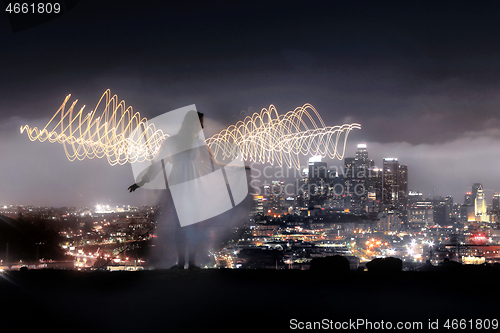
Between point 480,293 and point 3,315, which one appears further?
point 480,293

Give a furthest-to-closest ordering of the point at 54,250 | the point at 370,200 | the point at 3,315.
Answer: the point at 370,200 < the point at 54,250 < the point at 3,315

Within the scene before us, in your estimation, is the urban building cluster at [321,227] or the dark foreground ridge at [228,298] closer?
the dark foreground ridge at [228,298]

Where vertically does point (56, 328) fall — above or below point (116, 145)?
below

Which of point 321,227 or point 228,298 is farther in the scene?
point 321,227

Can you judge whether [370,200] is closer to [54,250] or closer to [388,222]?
[388,222]

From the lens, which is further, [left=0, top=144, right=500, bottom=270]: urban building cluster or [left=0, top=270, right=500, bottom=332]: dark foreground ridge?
[left=0, top=144, right=500, bottom=270]: urban building cluster

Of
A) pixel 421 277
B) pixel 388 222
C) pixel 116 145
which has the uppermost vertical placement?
pixel 116 145

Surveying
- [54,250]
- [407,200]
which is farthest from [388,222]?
[54,250]

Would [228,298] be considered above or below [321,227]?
above
